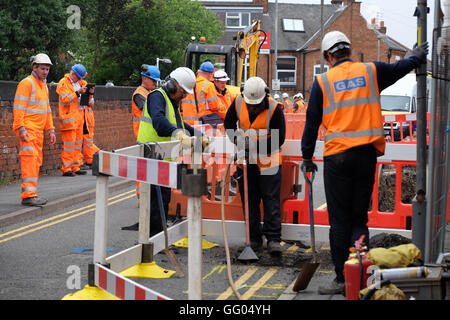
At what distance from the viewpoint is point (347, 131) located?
618 cm

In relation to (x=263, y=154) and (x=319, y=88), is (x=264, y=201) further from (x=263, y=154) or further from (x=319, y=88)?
(x=319, y=88)

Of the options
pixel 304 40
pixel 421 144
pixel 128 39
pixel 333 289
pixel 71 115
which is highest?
pixel 304 40

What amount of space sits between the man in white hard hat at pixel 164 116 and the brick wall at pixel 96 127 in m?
6.75

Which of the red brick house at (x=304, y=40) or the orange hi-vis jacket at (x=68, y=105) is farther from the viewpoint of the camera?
the red brick house at (x=304, y=40)

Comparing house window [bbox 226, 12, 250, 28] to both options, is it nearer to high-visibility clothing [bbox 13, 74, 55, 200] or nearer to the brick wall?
the brick wall

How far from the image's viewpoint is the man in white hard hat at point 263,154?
787cm

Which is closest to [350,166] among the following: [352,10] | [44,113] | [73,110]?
[44,113]

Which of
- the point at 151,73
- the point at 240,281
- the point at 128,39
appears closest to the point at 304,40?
the point at 128,39

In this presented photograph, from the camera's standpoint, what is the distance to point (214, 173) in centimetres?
885

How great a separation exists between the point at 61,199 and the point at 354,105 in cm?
703

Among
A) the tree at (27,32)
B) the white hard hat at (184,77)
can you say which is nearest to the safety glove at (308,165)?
the white hard hat at (184,77)

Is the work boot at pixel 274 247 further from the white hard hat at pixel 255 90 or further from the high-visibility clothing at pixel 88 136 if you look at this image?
the high-visibility clothing at pixel 88 136
